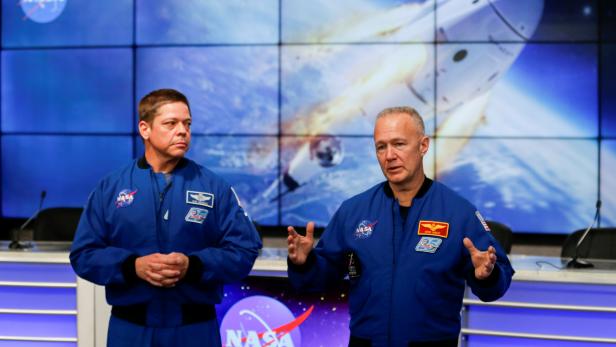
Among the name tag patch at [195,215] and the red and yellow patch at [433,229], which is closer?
the red and yellow patch at [433,229]

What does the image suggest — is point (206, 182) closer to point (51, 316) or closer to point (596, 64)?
point (51, 316)

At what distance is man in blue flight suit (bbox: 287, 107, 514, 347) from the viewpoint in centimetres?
265

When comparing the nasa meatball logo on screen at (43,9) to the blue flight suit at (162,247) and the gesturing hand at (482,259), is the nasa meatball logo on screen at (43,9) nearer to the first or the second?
the blue flight suit at (162,247)

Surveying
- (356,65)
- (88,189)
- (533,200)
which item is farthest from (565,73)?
(88,189)

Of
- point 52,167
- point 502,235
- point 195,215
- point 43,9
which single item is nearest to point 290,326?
point 195,215

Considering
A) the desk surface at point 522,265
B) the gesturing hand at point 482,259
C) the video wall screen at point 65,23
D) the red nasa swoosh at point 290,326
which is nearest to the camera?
the gesturing hand at point 482,259

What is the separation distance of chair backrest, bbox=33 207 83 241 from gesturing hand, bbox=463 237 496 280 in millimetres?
3315

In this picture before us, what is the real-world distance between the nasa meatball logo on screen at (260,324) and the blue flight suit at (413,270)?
3.75 feet

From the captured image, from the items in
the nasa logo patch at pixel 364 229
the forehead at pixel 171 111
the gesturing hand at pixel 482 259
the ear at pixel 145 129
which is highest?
the forehead at pixel 171 111

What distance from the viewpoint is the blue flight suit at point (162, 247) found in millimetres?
2916

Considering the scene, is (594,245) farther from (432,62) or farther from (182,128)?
(432,62)

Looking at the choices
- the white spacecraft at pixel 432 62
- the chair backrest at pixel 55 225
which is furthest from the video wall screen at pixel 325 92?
the chair backrest at pixel 55 225

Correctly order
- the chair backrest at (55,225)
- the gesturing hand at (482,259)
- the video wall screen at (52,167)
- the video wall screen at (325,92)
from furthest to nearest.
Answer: the video wall screen at (52,167), the video wall screen at (325,92), the chair backrest at (55,225), the gesturing hand at (482,259)

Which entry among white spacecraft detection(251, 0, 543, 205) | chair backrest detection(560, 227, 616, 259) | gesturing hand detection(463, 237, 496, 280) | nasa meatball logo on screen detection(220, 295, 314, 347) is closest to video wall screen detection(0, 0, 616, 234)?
white spacecraft detection(251, 0, 543, 205)
